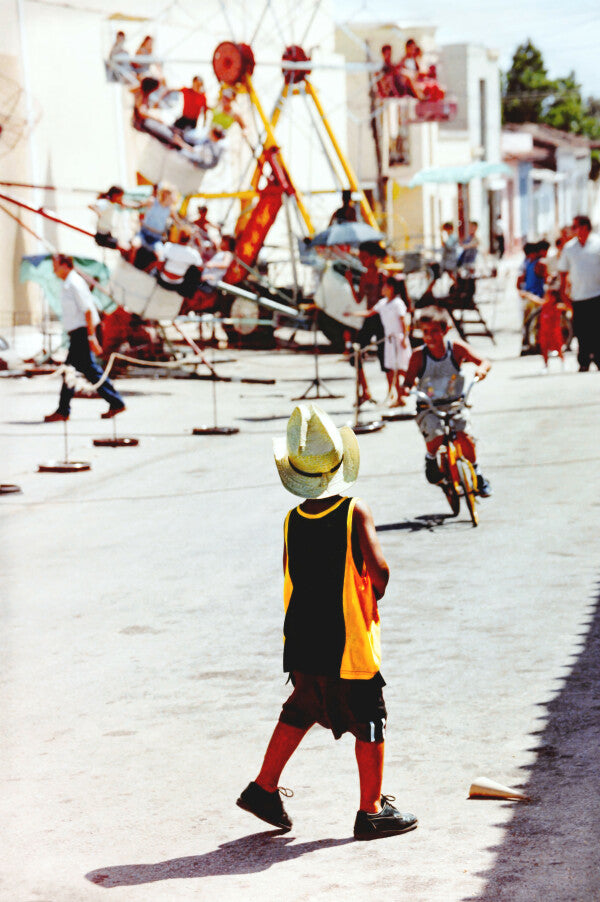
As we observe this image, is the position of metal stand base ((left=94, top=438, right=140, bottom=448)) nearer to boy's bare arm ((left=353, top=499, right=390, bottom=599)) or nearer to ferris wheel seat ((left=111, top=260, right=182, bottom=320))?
ferris wheel seat ((left=111, top=260, right=182, bottom=320))

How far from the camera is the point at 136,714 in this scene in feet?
21.9

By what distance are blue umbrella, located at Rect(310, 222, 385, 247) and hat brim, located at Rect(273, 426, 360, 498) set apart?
17844mm

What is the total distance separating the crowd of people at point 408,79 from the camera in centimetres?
2773

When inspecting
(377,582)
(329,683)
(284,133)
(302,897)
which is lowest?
(302,897)

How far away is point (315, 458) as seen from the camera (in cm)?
521

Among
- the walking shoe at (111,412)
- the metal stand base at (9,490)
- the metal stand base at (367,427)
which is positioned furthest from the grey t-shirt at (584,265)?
the metal stand base at (9,490)

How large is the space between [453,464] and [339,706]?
5.68 meters

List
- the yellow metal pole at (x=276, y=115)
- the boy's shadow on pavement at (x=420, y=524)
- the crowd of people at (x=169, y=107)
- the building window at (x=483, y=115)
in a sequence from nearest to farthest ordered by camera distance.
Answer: the boy's shadow on pavement at (x=420, y=524) → the crowd of people at (x=169, y=107) → the yellow metal pole at (x=276, y=115) → the building window at (x=483, y=115)

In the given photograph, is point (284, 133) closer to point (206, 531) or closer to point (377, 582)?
point (206, 531)

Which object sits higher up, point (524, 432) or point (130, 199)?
point (130, 199)

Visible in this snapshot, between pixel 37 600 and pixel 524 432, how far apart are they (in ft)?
23.9

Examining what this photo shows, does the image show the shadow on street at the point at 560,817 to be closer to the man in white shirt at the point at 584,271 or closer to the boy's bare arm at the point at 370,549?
the boy's bare arm at the point at 370,549

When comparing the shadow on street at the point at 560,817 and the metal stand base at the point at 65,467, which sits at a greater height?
the metal stand base at the point at 65,467

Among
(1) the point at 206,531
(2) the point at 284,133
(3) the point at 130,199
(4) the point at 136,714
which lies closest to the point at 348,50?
(2) the point at 284,133
